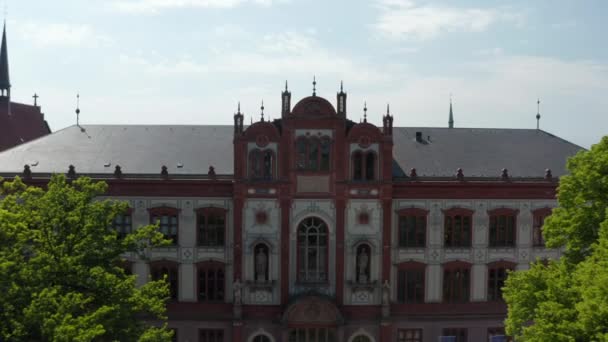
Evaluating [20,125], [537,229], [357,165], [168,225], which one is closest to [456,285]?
[537,229]

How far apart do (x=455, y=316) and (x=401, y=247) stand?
19.1ft

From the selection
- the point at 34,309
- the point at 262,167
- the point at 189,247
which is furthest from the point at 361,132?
the point at 34,309

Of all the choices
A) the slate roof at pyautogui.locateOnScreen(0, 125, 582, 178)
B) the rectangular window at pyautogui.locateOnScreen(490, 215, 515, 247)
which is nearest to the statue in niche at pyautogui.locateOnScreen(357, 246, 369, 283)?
the slate roof at pyautogui.locateOnScreen(0, 125, 582, 178)

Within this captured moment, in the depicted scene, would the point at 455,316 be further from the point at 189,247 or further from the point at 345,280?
the point at 189,247

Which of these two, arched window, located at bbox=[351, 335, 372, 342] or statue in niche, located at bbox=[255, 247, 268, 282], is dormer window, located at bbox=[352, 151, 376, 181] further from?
arched window, located at bbox=[351, 335, 372, 342]

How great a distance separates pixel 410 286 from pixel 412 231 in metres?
3.60

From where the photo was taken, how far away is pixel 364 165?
38.8 metres

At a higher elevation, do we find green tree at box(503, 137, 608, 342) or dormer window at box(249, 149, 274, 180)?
dormer window at box(249, 149, 274, 180)

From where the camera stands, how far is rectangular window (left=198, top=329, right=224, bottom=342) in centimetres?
3978

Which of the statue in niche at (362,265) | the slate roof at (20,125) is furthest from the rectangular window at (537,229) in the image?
the slate roof at (20,125)

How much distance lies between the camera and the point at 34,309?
2227 centimetres

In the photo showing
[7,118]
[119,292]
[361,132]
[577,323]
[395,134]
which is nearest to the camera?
[577,323]

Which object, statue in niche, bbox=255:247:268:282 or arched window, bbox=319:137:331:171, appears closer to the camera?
arched window, bbox=319:137:331:171

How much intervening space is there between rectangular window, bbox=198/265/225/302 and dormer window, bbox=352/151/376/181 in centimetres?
1068
